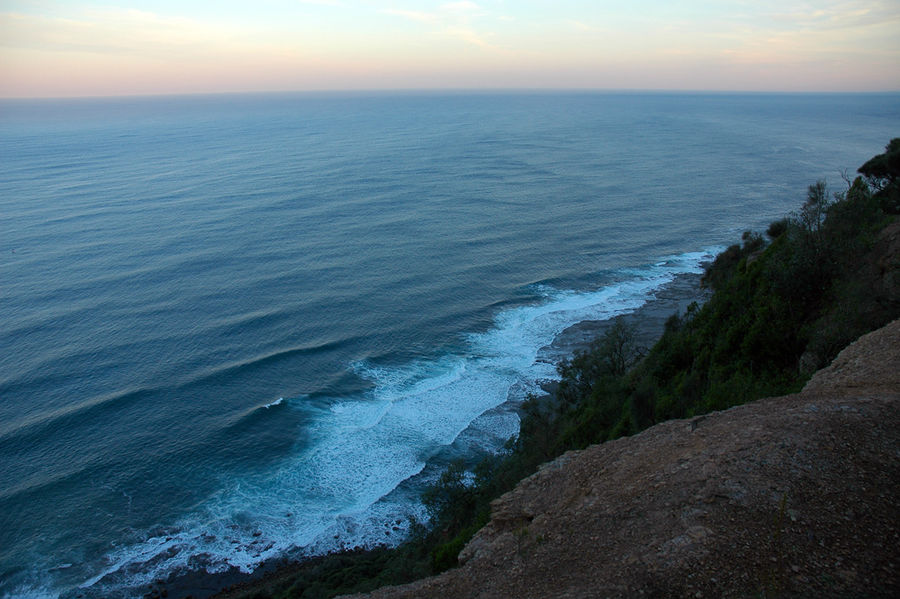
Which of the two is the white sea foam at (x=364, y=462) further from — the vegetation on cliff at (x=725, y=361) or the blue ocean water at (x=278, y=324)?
the vegetation on cliff at (x=725, y=361)

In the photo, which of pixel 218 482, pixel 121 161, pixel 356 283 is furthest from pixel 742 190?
pixel 121 161

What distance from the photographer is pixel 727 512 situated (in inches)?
445

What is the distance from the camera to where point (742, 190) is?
92.4 m

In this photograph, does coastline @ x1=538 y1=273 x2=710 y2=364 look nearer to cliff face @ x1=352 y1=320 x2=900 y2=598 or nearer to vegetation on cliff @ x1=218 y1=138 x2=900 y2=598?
vegetation on cliff @ x1=218 y1=138 x2=900 y2=598

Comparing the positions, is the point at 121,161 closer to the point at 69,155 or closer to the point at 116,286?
the point at 69,155

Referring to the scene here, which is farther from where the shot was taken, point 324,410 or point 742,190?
point 742,190

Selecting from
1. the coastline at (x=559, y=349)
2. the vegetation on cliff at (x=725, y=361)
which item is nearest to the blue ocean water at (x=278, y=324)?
the coastline at (x=559, y=349)

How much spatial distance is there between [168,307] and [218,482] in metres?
24.0

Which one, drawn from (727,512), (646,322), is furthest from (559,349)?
(727,512)

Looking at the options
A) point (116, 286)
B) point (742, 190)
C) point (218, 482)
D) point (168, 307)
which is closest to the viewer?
point (218, 482)

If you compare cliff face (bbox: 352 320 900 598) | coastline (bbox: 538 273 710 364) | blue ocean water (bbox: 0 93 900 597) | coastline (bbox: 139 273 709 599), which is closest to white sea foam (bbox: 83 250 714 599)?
blue ocean water (bbox: 0 93 900 597)

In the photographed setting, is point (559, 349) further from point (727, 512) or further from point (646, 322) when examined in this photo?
point (727, 512)

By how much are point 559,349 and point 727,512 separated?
3462cm

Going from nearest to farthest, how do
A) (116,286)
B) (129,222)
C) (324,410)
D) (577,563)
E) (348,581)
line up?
1. (577,563)
2. (348,581)
3. (324,410)
4. (116,286)
5. (129,222)
